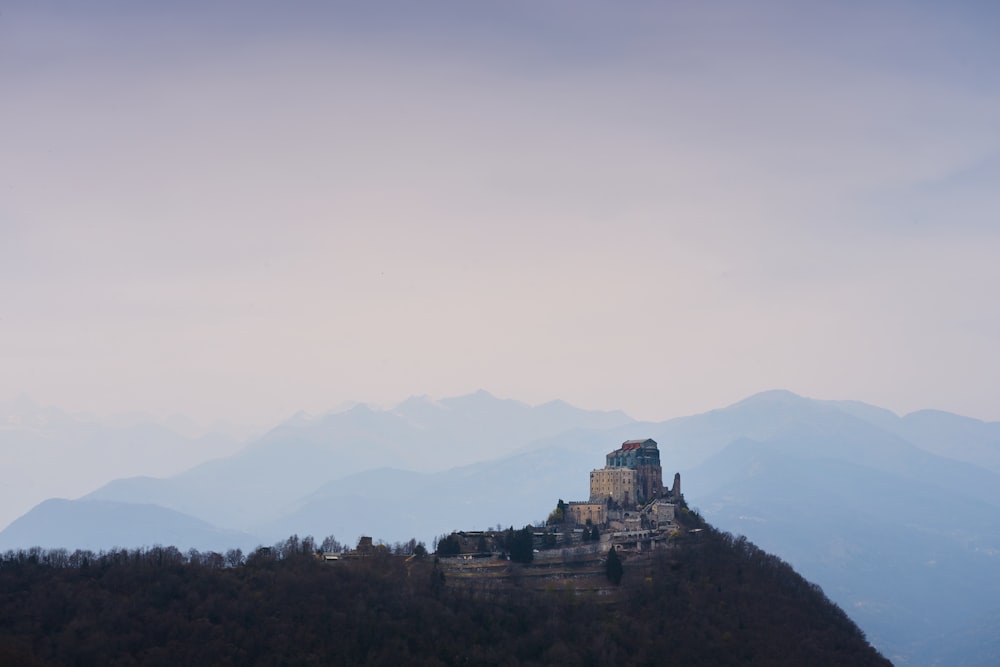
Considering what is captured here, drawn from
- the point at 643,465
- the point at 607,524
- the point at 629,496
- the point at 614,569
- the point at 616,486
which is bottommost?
the point at 614,569

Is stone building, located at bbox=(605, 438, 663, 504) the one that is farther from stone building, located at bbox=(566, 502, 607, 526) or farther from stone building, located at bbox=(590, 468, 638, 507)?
stone building, located at bbox=(566, 502, 607, 526)

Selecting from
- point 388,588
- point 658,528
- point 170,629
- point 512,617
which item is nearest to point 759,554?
point 658,528

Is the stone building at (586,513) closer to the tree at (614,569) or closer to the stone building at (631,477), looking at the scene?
the stone building at (631,477)

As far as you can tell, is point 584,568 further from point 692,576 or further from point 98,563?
point 98,563

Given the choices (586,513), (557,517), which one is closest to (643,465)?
(586,513)

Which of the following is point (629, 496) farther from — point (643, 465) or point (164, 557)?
point (164, 557)
